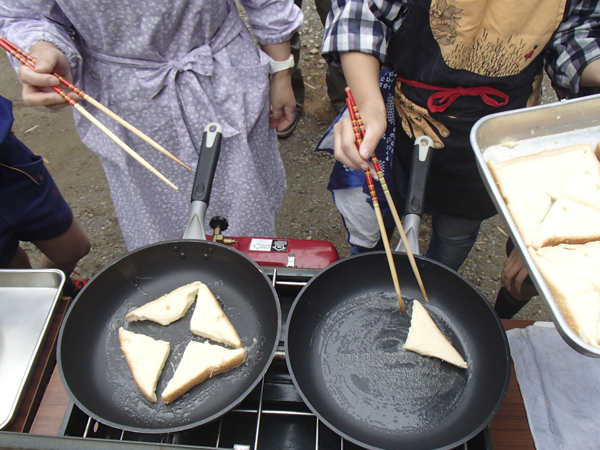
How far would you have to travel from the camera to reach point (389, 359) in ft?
3.47

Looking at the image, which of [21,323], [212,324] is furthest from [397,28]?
[21,323]

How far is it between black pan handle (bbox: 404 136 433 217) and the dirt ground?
4.40ft

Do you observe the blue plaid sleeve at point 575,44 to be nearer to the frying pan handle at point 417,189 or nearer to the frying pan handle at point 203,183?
the frying pan handle at point 417,189

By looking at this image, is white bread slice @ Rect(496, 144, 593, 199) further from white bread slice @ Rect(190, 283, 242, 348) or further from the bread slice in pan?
white bread slice @ Rect(190, 283, 242, 348)

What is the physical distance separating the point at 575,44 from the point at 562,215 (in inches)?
20.0

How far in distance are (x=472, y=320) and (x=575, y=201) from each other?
0.41m

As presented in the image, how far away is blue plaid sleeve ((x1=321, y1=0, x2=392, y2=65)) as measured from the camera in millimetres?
1229

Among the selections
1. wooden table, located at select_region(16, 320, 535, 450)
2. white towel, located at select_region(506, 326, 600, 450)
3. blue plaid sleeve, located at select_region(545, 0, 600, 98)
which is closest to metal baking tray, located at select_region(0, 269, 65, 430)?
wooden table, located at select_region(16, 320, 535, 450)

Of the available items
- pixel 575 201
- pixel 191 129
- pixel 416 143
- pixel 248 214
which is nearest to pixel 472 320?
pixel 575 201

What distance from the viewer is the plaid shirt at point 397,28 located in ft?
3.49

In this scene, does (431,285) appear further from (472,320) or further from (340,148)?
(340,148)

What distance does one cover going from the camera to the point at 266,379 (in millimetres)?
1047

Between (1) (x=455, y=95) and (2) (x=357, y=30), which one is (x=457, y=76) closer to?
(1) (x=455, y=95)

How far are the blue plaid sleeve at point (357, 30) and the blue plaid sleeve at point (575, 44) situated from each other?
48 cm
